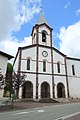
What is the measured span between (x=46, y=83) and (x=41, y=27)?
1375 cm

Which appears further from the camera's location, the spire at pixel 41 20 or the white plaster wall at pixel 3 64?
the spire at pixel 41 20

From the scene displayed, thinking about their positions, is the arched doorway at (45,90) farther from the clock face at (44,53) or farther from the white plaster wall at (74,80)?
the clock face at (44,53)

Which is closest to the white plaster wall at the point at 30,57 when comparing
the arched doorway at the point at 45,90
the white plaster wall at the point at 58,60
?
the arched doorway at the point at 45,90

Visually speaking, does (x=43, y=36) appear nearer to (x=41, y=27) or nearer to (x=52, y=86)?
(x=41, y=27)

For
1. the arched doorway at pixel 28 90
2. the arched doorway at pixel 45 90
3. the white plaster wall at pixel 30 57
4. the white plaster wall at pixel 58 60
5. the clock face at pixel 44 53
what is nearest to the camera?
the arched doorway at pixel 28 90

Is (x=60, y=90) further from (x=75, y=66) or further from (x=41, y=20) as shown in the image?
(x=41, y=20)

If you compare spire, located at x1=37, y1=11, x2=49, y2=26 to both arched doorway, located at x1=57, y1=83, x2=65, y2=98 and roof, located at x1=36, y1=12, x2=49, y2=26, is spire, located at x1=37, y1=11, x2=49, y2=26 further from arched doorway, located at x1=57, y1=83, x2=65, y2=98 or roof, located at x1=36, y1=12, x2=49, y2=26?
arched doorway, located at x1=57, y1=83, x2=65, y2=98

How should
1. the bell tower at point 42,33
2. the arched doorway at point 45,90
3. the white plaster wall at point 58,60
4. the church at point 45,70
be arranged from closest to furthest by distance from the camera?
1. the church at point 45,70
2. the arched doorway at point 45,90
3. the white plaster wall at point 58,60
4. the bell tower at point 42,33

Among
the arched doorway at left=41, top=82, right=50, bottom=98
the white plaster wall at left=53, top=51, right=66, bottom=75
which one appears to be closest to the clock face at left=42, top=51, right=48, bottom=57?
the white plaster wall at left=53, top=51, right=66, bottom=75

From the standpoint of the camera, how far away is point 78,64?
3716 cm

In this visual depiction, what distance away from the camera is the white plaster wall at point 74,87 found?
33281 millimetres

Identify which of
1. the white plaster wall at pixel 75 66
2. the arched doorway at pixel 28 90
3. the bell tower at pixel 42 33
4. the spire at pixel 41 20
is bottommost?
the arched doorway at pixel 28 90

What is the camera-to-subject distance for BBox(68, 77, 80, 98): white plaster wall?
1310 inches

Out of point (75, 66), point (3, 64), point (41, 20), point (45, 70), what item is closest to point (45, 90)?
point (45, 70)
